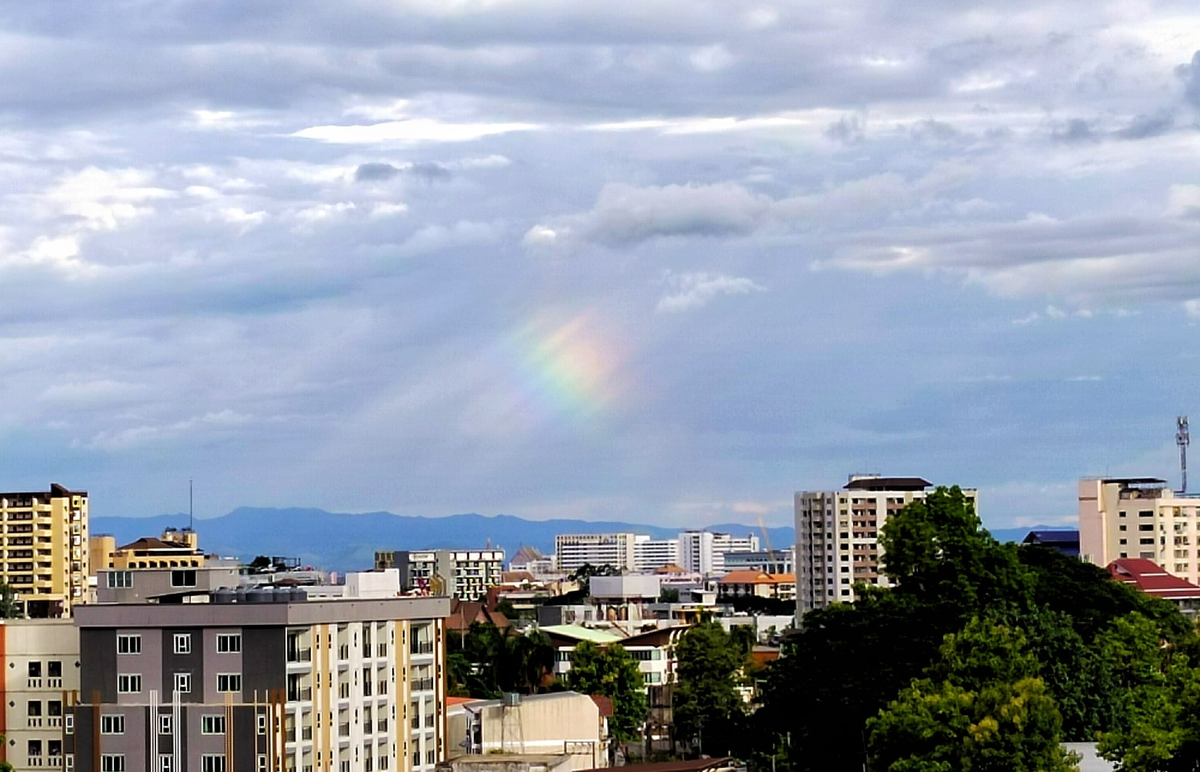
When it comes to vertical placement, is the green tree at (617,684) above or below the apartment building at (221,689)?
below

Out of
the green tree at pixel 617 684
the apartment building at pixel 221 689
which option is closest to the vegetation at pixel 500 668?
the green tree at pixel 617 684

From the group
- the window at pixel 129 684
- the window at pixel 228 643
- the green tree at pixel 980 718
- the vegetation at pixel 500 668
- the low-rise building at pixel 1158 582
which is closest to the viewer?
the green tree at pixel 980 718

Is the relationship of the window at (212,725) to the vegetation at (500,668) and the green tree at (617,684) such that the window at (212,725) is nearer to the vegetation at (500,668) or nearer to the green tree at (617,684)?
the vegetation at (500,668)

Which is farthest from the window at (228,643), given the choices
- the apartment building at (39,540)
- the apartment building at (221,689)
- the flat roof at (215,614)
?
the apartment building at (39,540)

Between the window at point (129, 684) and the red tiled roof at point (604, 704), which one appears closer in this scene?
the window at point (129, 684)

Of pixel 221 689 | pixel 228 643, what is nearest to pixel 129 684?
pixel 221 689

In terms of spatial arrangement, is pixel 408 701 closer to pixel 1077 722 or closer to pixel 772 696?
pixel 772 696

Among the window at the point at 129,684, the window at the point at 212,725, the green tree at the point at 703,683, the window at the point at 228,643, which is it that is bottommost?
the green tree at the point at 703,683

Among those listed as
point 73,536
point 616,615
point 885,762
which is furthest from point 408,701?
point 73,536

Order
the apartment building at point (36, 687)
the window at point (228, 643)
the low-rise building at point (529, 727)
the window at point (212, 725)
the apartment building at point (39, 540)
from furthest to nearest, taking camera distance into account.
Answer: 1. the apartment building at point (39, 540)
2. the low-rise building at point (529, 727)
3. the apartment building at point (36, 687)
4. the window at point (228, 643)
5. the window at point (212, 725)
